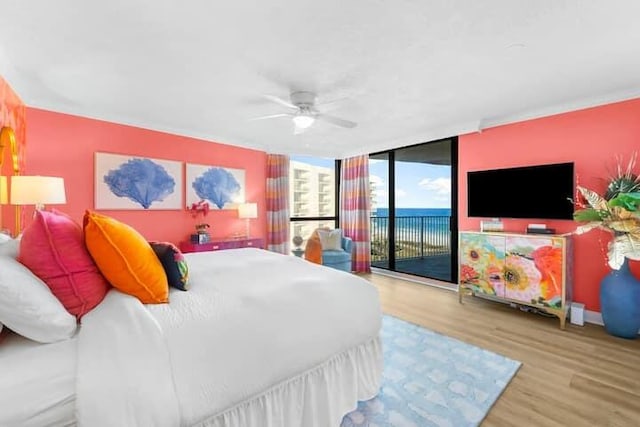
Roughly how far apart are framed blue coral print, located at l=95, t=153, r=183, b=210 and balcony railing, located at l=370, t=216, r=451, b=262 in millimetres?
3598

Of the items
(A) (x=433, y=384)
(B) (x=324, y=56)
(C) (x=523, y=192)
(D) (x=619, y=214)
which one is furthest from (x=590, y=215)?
(B) (x=324, y=56)

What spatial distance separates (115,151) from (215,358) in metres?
3.57

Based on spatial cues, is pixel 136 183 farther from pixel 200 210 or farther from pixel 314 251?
pixel 314 251

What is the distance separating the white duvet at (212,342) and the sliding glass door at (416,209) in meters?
3.20

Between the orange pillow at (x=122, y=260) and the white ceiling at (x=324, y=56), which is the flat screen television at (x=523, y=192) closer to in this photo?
the white ceiling at (x=324, y=56)

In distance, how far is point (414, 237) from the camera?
6.03 meters

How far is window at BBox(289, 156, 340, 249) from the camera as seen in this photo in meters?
5.72

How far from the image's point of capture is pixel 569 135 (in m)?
3.19

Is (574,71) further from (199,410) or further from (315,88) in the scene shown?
(199,410)

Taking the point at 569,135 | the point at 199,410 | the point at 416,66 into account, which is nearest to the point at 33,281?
the point at 199,410

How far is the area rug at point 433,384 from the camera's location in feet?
5.54

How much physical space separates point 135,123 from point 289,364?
379 centimetres

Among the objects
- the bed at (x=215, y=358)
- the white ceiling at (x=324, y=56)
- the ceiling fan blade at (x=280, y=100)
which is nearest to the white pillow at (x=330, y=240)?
the white ceiling at (x=324, y=56)

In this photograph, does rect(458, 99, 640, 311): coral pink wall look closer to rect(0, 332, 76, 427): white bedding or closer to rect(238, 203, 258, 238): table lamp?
rect(238, 203, 258, 238): table lamp
